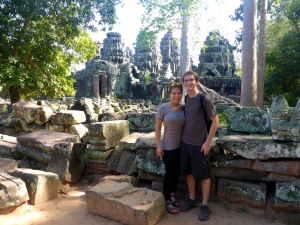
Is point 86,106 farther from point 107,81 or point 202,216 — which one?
point 107,81

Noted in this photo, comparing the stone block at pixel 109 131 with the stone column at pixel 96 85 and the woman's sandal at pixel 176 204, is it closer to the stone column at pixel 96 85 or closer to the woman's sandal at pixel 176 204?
the woman's sandal at pixel 176 204

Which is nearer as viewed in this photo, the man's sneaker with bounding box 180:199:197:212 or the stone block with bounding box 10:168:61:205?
the man's sneaker with bounding box 180:199:197:212

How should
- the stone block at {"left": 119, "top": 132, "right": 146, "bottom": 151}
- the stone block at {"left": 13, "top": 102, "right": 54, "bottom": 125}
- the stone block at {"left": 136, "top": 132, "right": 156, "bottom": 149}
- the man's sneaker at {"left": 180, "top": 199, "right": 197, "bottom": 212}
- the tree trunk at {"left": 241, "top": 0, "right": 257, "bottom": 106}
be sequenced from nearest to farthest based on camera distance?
the man's sneaker at {"left": 180, "top": 199, "right": 197, "bottom": 212} → the stone block at {"left": 136, "top": 132, "right": 156, "bottom": 149} → the stone block at {"left": 119, "top": 132, "right": 146, "bottom": 151} → the stone block at {"left": 13, "top": 102, "right": 54, "bottom": 125} → the tree trunk at {"left": 241, "top": 0, "right": 257, "bottom": 106}

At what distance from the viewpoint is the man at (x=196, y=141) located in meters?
3.03

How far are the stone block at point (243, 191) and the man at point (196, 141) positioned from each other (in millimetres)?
342

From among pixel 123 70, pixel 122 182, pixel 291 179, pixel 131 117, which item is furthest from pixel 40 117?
pixel 123 70

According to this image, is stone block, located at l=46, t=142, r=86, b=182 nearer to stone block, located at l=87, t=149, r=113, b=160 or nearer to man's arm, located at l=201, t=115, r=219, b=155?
stone block, located at l=87, t=149, r=113, b=160

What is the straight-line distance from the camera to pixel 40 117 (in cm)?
587

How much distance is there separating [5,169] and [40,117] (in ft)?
7.46

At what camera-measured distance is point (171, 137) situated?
329cm

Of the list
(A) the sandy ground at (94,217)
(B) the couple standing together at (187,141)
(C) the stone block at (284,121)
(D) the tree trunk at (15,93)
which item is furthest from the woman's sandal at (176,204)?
(D) the tree trunk at (15,93)

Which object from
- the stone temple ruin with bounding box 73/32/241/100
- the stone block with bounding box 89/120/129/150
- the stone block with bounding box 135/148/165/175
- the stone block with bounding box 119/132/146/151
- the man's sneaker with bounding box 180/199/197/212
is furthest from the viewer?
the stone temple ruin with bounding box 73/32/241/100

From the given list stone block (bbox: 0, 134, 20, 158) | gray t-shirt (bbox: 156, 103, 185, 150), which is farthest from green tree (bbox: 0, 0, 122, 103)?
gray t-shirt (bbox: 156, 103, 185, 150)

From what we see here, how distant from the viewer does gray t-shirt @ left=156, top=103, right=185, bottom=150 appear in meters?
3.24
